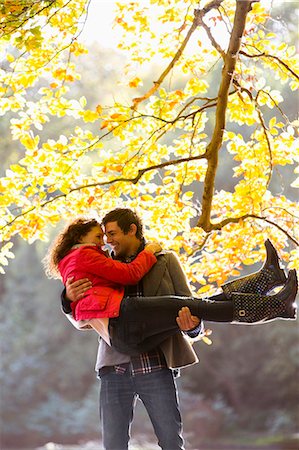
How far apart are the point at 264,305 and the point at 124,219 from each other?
52 centimetres

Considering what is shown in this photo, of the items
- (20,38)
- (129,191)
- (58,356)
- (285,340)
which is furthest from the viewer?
(58,356)

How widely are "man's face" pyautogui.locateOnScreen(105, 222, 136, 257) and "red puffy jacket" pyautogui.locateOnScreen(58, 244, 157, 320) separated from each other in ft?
0.30

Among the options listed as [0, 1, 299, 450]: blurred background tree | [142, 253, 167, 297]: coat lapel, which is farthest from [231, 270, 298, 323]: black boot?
[0, 1, 299, 450]: blurred background tree

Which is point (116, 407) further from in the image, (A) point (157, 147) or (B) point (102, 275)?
(A) point (157, 147)

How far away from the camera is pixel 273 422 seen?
30.2ft

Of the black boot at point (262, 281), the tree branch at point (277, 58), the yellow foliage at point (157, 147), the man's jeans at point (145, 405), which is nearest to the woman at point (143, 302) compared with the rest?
the black boot at point (262, 281)

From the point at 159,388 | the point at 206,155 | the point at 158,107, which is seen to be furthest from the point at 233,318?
the point at 158,107

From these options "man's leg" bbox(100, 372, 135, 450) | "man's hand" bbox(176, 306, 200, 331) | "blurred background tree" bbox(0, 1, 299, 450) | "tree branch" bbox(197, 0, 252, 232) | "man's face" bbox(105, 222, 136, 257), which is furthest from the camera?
"blurred background tree" bbox(0, 1, 299, 450)

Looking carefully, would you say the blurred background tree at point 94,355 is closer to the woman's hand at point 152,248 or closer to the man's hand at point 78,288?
the woman's hand at point 152,248

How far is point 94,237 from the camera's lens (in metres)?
2.52

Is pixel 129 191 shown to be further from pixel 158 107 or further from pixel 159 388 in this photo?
pixel 159 388

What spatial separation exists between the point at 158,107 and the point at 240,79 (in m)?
0.39

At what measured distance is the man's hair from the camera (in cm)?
252

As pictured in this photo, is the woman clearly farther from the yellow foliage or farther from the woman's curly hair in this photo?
the yellow foliage
